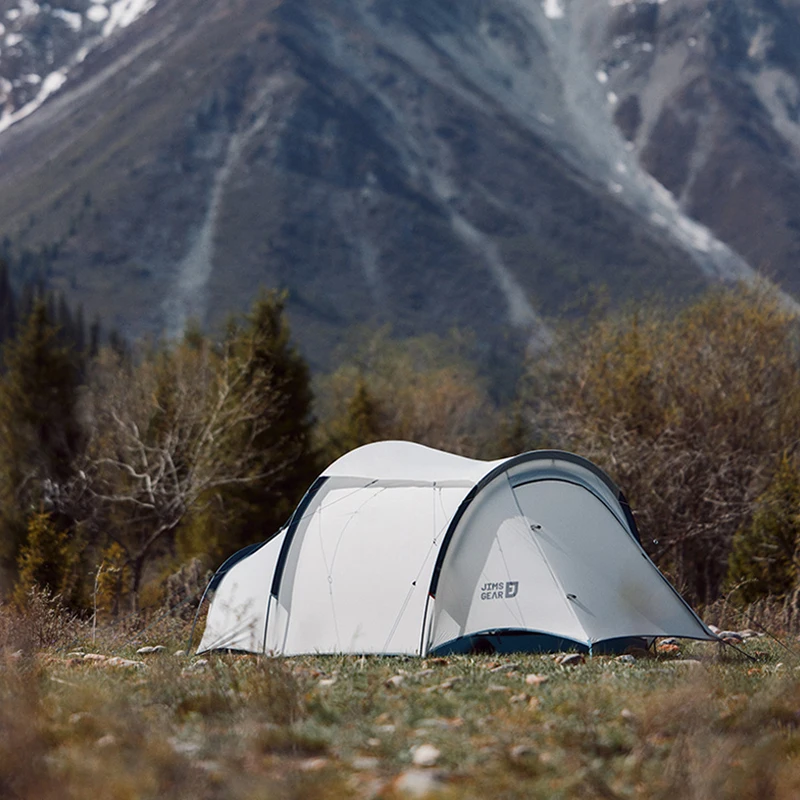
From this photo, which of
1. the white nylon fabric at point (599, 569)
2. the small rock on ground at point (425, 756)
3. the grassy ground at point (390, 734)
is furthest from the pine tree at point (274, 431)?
the small rock on ground at point (425, 756)

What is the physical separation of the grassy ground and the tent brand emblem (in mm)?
2510

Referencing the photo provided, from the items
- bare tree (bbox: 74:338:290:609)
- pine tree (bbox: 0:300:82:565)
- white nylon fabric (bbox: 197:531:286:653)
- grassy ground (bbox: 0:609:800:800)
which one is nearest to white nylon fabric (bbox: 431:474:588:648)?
white nylon fabric (bbox: 197:531:286:653)

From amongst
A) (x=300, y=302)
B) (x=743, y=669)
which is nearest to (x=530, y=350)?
(x=743, y=669)

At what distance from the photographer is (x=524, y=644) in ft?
36.3

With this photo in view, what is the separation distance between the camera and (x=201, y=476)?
2784 cm

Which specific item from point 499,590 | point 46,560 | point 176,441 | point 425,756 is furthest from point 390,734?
point 176,441

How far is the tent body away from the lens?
1073 centimetres

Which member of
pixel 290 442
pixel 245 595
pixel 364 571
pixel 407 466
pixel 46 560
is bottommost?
pixel 46 560

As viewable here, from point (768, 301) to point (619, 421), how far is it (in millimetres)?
6744

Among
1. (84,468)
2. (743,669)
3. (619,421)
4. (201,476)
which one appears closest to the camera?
(743,669)

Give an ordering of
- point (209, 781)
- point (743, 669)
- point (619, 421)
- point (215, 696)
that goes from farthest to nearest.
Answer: point (619, 421)
point (743, 669)
point (215, 696)
point (209, 781)

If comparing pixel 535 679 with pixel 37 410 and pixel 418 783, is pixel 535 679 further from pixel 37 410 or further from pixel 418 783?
pixel 37 410

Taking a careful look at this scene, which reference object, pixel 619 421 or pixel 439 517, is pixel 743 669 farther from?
pixel 619 421

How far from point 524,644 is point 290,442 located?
71.9ft
